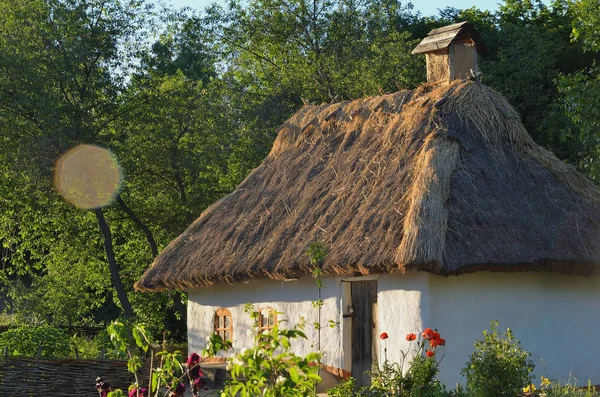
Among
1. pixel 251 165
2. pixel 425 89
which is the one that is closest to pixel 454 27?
pixel 425 89

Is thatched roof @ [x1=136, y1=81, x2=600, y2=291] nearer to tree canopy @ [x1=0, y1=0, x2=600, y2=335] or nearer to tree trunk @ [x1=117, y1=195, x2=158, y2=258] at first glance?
tree canopy @ [x1=0, y1=0, x2=600, y2=335]

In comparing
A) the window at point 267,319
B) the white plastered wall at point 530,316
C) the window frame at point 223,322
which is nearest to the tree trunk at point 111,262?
the window frame at point 223,322

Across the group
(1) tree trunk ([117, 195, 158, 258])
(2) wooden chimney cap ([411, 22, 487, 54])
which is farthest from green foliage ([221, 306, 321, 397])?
(1) tree trunk ([117, 195, 158, 258])

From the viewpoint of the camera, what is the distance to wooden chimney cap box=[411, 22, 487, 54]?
56.4 feet

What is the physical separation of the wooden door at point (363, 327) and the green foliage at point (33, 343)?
504 centimetres

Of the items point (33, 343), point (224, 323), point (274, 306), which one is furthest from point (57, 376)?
point (224, 323)

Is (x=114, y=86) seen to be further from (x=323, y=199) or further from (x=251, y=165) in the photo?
(x=323, y=199)

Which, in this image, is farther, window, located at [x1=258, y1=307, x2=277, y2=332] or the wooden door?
window, located at [x1=258, y1=307, x2=277, y2=332]

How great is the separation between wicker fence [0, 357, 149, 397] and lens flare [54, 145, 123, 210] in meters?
8.87

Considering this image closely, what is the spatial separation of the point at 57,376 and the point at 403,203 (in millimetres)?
5731

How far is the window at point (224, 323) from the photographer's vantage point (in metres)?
16.2

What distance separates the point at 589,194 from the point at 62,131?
1190 cm

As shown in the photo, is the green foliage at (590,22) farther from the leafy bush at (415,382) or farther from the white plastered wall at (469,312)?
the leafy bush at (415,382)

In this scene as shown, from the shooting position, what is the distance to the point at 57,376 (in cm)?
1298
